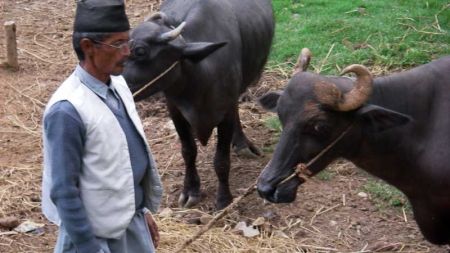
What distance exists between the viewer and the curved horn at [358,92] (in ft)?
14.6

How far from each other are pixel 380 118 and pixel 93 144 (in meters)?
1.87

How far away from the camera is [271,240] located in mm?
5707

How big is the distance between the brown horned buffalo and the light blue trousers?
1.02 meters

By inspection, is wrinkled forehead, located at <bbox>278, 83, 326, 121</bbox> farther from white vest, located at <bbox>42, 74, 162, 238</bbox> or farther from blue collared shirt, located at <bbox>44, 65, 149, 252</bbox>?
blue collared shirt, located at <bbox>44, 65, 149, 252</bbox>

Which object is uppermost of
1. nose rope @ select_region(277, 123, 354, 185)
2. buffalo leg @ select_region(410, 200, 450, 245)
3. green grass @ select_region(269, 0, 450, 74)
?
nose rope @ select_region(277, 123, 354, 185)

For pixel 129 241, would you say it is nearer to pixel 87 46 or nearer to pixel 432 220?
pixel 87 46

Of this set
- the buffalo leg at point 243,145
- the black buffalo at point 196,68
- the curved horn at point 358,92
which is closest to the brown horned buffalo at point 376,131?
the curved horn at point 358,92

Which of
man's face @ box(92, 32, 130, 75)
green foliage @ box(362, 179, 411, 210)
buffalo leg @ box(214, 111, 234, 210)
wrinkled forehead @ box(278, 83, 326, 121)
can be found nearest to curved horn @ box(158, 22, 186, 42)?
buffalo leg @ box(214, 111, 234, 210)

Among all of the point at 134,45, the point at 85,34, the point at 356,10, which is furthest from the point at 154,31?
the point at 356,10

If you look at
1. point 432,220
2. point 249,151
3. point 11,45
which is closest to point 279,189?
point 432,220

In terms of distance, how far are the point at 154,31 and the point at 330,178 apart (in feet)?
6.56

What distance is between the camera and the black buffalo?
5727 mm

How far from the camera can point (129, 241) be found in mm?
3688

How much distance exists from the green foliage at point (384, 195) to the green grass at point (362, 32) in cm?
234
